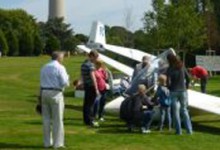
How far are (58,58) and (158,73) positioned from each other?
455 centimetres

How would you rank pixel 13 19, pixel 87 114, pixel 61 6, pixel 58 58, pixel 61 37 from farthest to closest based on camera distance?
pixel 61 6
pixel 61 37
pixel 13 19
pixel 87 114
pixel 58 58

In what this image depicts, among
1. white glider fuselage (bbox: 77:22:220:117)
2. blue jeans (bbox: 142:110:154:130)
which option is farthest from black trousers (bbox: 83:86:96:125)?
blue jeans (bbox: 142:110:154:130)

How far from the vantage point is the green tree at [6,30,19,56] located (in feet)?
316

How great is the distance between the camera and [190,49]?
59500 mm

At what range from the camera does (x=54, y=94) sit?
11.4m

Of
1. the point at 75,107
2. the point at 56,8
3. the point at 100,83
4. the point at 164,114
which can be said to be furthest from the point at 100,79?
the point at 56,8

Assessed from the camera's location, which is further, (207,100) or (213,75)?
(213,75)

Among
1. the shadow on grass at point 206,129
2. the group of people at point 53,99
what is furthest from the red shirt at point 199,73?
the group of people at point 53,99

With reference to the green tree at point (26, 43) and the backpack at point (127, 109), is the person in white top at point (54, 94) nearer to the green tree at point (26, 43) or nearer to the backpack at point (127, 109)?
the backpack at point (127, 109)

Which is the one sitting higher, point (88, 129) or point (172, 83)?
point (172, 83)

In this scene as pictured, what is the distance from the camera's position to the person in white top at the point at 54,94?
37.4 feet

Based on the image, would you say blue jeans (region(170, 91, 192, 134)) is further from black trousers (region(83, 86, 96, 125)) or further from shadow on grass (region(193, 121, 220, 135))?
black trousers (region(83, 86, 96, 125))

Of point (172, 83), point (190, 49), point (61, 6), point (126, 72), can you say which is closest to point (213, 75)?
point (190, 49)

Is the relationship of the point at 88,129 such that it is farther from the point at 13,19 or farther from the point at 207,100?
the point at 13,19
